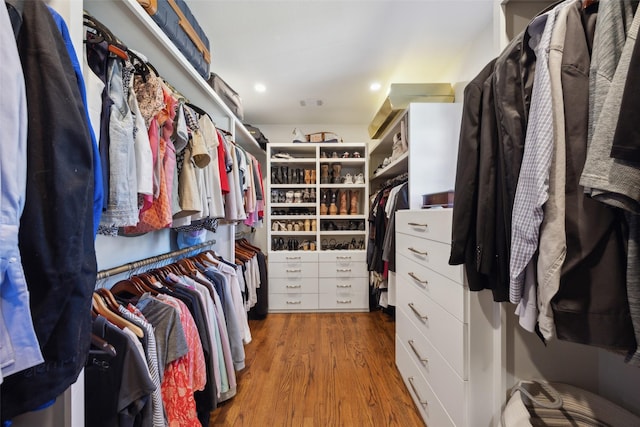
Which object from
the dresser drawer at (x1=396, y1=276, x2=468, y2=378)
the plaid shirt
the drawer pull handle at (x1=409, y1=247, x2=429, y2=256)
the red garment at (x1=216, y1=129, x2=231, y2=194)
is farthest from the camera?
the red garment at (x1=216, y1=129, x2=231, y2=194)

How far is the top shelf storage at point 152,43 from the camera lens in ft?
2.63

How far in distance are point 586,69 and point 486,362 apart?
91 cm

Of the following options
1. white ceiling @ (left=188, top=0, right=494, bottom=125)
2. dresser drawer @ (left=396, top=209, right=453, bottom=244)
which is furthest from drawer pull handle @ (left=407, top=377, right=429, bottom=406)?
white ceiling @ (left=188, top=0, right=494, bottom=125)

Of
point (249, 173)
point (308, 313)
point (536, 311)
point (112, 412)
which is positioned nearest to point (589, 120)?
point (536, 311)

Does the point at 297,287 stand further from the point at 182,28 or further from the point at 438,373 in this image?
the point at 182,28

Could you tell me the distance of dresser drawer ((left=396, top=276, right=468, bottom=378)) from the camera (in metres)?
0.90

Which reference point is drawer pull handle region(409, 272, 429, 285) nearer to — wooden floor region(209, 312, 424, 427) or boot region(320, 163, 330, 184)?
wooden floor region(209, 312, 424, 427)

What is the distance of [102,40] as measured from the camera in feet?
2.29

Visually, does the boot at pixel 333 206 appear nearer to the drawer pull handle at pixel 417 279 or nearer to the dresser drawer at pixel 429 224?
the dresser drawer at pixel 429 224

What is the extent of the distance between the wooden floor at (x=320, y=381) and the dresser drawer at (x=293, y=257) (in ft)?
2.07

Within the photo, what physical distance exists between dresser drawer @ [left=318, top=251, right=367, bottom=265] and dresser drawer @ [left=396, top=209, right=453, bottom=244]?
1153 mm

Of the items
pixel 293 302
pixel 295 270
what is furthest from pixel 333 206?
pixel 293 302

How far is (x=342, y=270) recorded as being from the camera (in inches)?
Result: 103

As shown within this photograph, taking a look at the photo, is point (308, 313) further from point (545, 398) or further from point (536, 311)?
point (536, 311)
